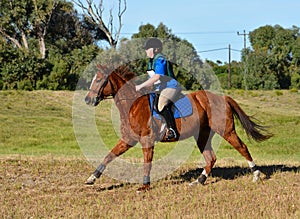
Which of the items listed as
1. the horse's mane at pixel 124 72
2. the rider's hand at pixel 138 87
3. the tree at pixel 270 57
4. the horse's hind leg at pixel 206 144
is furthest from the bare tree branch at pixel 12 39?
the rider's hand at pixel 138 87

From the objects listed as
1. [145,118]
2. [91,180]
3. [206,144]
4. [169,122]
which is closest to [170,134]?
[169,122]

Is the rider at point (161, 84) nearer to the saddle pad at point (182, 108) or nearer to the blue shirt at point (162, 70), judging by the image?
the blue shirt at point (162, 70)

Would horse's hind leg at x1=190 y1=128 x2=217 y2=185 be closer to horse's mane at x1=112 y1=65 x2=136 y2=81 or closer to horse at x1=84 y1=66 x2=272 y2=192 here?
horse at x1=84 y1=66 x2=272 y2=192

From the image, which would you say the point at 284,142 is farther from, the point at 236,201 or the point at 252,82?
the point at 252,82

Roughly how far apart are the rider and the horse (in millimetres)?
187

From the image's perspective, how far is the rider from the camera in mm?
8742

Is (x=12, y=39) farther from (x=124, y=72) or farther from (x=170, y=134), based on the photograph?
(x=170, y=134)

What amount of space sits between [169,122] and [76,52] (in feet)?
143

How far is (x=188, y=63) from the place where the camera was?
35938mm

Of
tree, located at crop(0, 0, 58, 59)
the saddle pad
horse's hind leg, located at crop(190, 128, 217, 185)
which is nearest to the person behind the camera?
the saddle pad

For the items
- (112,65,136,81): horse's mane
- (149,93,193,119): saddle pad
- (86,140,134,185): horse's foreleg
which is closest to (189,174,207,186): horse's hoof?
(149,93,193,119): saddle pad

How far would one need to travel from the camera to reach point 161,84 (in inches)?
355

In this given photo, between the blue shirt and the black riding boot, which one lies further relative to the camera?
the black riding boot

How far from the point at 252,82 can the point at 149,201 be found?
6150 cm
